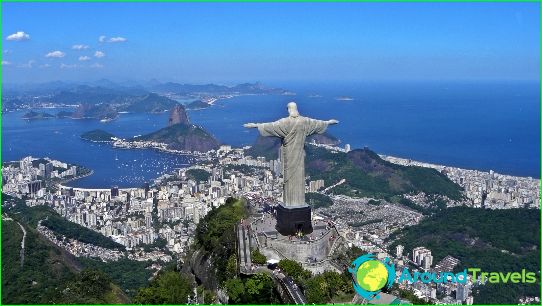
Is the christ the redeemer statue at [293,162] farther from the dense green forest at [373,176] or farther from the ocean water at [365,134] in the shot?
the ocean water at [365,134]

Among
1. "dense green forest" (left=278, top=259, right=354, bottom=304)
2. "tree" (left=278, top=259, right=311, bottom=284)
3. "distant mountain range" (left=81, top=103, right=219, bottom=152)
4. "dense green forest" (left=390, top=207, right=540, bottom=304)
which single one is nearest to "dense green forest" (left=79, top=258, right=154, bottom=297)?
"dense green forest" (left=390, top=207, right=540, bottom=304)

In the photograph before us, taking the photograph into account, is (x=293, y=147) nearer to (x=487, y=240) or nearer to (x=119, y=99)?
(x=487, y=240)

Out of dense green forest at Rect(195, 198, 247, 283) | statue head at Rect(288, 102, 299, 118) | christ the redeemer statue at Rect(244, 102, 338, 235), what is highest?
statue head at Rect(288, 102, 299, 118)

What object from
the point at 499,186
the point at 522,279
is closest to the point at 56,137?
the point at 499,186

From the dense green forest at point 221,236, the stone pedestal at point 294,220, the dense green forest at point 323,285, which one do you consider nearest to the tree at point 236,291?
the dense green forest at point 323,285

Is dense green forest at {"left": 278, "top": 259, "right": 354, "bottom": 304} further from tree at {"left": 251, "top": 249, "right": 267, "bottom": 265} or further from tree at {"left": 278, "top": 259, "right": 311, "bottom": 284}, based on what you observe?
tree at {"left": 251, "top": 249, "right": 267, "bottom": 265}

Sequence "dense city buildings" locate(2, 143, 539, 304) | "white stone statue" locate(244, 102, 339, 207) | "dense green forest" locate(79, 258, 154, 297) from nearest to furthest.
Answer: "white stone statue" locate(244, 102, 339, 207) → "dense green forest" locate(79, 258, 154, 297) → "dense city buildings" locate(2, 143, 539, 304)

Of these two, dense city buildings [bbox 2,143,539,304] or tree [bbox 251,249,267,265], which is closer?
tree [bbox 251,249,267,265]
